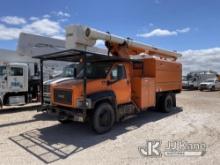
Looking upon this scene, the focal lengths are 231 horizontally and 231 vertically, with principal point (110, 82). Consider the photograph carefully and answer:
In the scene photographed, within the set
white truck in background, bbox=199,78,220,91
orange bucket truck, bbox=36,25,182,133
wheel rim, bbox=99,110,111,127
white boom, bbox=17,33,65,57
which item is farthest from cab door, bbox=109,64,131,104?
white truck in background, bbox=199,78,220,91

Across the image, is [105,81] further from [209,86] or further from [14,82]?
[209,86]

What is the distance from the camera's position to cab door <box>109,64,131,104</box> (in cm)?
825

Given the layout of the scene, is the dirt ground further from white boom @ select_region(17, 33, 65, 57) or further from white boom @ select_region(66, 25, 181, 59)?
white boom @ select_region(17, 33, 65, 57)

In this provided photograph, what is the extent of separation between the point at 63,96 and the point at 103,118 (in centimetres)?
151

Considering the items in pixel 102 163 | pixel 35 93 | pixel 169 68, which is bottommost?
pixel 102 163

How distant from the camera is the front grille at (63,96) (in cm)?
735

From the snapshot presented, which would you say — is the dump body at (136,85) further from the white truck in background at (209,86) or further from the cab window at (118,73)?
the white truck in background at (209,86)

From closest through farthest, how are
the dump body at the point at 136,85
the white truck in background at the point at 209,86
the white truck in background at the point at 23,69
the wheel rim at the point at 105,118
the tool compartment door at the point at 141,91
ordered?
1. the dump body at the point at 136,85
2. the wheel rim at the point at 105,118
3. the tool compartment door at the point at 141,91
4. the white truck in background at the point at 23,69
5. the white truck in background at the point at 209,86

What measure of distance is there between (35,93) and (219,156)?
10.3 meters

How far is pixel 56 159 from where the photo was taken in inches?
210

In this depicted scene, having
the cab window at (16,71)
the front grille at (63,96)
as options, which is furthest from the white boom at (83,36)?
the cab window at (16,71)

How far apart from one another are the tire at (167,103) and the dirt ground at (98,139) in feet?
3.96

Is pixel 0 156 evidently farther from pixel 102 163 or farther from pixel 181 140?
pixel 181 140

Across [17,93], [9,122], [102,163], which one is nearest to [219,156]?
[102,163]
